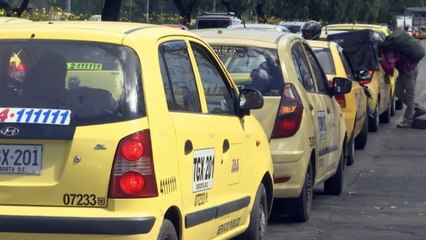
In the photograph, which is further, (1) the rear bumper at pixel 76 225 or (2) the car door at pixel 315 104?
(2) the car door at pixel 315 104


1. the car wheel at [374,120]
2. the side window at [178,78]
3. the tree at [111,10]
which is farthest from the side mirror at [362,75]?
the tree at [111,10]

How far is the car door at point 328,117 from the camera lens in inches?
433

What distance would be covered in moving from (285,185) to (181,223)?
10.7 ft

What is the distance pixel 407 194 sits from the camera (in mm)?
12227

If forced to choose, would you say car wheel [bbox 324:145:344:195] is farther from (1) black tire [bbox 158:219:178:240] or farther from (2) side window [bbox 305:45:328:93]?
(1) black tire [bbox 158:219:178:240]

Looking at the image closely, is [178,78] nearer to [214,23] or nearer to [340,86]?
[340,86]

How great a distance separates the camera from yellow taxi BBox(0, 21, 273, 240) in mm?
5844

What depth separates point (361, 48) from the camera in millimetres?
19594

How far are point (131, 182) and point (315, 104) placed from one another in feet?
15.7

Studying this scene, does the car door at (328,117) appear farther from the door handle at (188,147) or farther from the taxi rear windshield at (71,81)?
the taxi rear windshield at (71,81)

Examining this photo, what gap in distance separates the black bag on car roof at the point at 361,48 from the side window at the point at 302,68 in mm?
8182

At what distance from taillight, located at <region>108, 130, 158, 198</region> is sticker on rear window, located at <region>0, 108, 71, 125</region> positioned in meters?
0.35

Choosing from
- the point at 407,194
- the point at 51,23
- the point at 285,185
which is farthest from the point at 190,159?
the point at 407,194

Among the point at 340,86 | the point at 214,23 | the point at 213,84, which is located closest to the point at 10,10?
the point at 340,86
